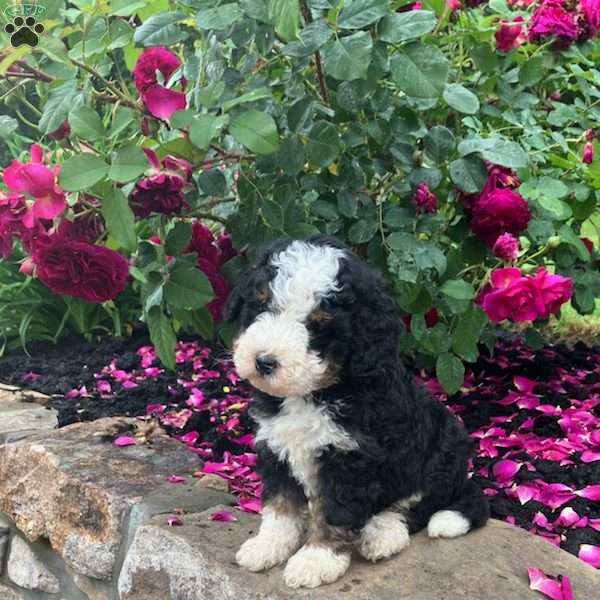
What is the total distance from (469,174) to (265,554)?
3.99 ft

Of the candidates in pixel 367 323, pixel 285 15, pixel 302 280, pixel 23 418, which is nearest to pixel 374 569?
pixel 367 323

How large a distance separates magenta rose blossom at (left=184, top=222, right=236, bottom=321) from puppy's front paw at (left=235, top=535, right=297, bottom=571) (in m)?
0.84

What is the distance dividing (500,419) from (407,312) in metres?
0.66

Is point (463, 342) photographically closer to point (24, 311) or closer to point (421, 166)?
point (421, 166)

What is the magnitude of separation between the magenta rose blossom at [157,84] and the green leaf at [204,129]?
0.24 metres

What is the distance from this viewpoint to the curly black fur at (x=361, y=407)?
1898 mm

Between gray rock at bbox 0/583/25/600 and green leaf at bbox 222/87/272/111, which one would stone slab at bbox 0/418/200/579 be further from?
green leaf at bbox 222/87/272/111

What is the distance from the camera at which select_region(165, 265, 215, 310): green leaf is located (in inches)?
96.3

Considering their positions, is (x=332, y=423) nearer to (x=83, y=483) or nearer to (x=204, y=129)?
(x=204, y=129)

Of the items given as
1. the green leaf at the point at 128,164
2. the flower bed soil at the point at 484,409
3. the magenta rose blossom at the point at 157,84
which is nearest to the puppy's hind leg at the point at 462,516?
the flower bed soil at the point at 484,409

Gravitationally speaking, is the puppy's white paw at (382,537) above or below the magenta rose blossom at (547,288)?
below

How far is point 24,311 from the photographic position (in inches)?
182
